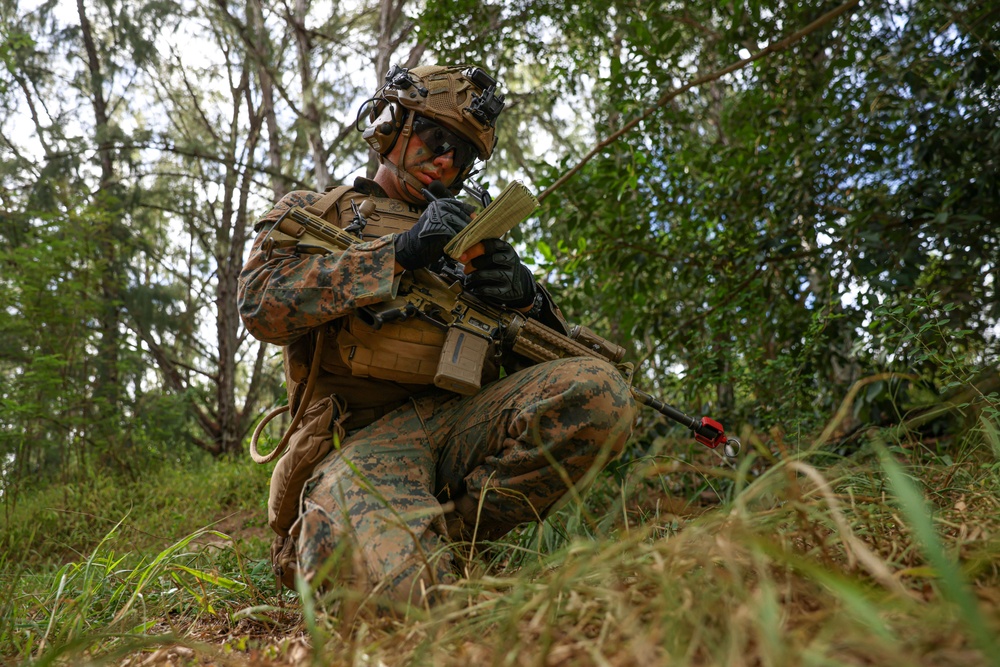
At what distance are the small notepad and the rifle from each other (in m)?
0.22

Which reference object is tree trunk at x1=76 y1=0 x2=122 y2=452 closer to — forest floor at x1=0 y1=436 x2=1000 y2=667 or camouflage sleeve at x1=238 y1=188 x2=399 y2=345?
camouflage sleeve at x1=238 y1=188 x2=399 y2=345

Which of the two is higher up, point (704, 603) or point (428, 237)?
point (428, 237)

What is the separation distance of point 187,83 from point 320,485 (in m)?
11.0

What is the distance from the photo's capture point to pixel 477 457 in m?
2.52

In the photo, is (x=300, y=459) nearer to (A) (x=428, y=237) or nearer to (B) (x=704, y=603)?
(A) (x=428, y=237)

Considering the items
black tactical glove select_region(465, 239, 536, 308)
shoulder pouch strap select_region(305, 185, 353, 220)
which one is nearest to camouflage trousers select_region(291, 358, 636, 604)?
black tactical glove select_region(465, 239, 536, 308)

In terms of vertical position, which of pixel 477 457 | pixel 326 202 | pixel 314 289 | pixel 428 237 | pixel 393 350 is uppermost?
pixel 326 202

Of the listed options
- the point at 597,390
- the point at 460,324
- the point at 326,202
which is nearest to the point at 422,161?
the point at 326,202

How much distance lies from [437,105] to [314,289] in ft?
3.12

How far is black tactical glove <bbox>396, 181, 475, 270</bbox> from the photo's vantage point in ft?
8.05

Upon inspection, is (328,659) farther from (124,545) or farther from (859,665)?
(124,545)

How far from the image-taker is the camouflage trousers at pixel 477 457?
217cm

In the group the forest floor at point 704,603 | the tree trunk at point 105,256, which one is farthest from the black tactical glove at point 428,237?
the tree trunk at point 105,256

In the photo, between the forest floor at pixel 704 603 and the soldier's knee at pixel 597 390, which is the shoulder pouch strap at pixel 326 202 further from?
the forest floor at pixel 704 603
